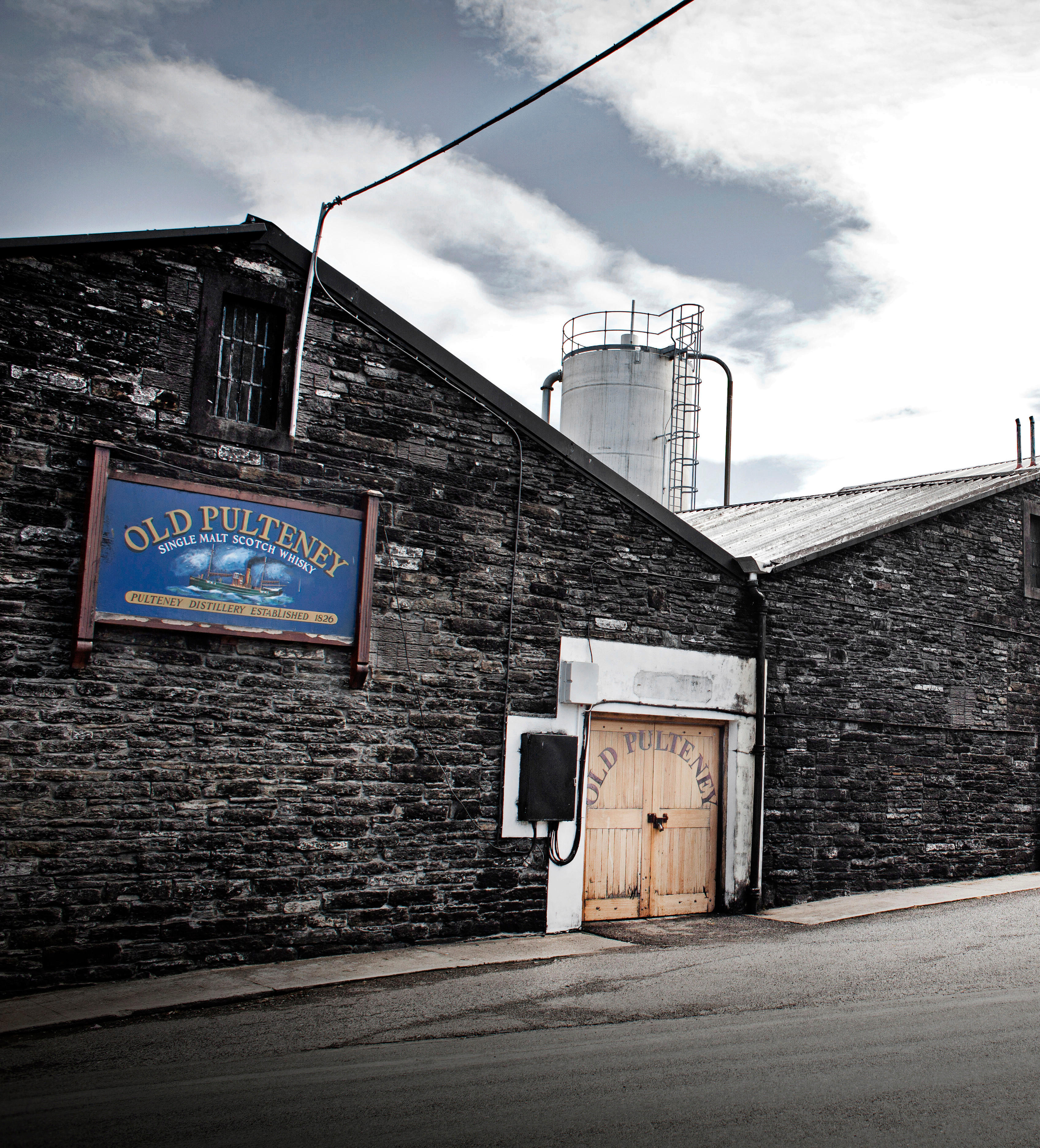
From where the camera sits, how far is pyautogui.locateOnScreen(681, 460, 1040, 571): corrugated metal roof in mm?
12141

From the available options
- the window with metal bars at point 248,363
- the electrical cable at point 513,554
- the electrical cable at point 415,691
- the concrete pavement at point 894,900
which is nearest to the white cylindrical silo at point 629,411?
the concrete pavement at point 894,900

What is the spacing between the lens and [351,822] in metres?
8.44

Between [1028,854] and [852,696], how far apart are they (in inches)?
152

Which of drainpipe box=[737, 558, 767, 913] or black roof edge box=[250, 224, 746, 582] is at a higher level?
black roof edge box=[250, 224, 746, 582]

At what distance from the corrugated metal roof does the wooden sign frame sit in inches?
186

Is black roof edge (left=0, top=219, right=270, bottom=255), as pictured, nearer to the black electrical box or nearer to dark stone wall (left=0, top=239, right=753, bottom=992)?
dark stone wall (left=0, top=239, right=753, bottom=992)

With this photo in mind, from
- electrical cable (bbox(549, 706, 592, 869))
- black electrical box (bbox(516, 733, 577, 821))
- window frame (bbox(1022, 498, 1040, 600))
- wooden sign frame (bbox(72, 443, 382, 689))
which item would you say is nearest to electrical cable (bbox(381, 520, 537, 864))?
wooden sign frame (bbox(72, 443, 382, 689))

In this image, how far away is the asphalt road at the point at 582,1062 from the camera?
176 inches

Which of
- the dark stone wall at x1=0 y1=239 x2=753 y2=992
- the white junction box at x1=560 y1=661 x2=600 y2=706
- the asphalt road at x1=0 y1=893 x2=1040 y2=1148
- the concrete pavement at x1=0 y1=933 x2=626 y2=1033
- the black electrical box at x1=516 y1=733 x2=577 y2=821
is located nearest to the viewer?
the asphalt road at x1=0 y1=893 x2=1040 y2=1148

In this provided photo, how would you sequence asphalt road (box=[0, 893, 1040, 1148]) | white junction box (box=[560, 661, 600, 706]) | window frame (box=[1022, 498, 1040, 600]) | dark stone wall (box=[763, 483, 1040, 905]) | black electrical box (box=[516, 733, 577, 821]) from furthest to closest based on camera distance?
window frame (box=[1022, 498, 1040, 600]), dark stone wall (box=[763, 483, 1040, 905]), white junction box (box=[560, 661, 600, 706]), black electrical box (box=[516, 733, 577, 821]), asphalt road (box=[0, 893, 1040, 1148])

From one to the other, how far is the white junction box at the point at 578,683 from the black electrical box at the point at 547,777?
0.37 meters

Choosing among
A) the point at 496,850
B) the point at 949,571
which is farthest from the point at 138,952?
the point at 949,571

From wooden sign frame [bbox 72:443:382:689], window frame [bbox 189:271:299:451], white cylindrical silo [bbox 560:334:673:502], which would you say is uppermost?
white cylindrical silo [bbox 560:334:673:502]

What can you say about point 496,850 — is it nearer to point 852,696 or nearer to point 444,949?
point 444,949
